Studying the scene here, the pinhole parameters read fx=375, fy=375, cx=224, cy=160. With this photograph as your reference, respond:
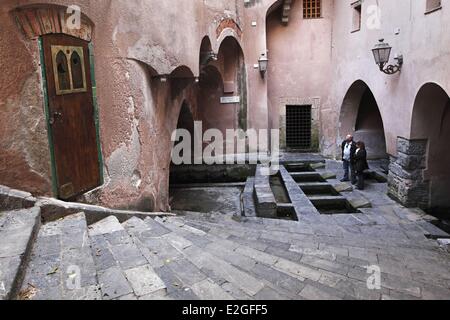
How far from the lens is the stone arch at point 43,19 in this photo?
3541 millimetres

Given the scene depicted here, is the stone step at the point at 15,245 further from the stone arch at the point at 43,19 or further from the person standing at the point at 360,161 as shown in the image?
the person standing at the point at 360,161

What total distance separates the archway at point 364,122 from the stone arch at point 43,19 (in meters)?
9.84

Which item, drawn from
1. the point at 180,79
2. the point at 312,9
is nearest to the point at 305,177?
the point at 180,79

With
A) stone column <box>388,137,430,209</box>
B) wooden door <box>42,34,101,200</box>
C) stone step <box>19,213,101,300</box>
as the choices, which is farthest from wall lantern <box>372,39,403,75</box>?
stone step <box>19,213,101,300</box>

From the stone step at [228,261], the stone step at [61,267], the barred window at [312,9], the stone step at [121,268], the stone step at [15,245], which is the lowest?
the stone step at [228,261]

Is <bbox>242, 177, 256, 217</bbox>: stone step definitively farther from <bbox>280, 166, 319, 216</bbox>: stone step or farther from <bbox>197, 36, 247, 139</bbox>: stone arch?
Result: <bbox>197, 36, 247, 139</bbox>: stone arch

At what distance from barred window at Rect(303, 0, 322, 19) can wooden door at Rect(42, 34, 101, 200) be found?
10.6m

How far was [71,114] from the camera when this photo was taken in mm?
4043

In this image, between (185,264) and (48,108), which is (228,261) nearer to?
(185,264)

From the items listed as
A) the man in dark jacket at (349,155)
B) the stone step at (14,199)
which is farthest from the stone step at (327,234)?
the man in dark jacket at (349,155)

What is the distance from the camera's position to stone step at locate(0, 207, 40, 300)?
2.34 m

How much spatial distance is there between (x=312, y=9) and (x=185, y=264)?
1205cm

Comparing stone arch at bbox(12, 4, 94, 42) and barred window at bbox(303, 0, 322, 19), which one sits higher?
barred window at bbox(303, 0, 322, 19)
